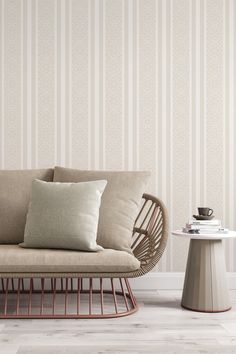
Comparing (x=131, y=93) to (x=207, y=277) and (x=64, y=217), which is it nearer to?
(x=64, y=217)

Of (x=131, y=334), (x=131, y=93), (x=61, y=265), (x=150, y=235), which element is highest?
(x=131, y=93)

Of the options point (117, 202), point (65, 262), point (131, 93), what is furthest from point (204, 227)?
point (131, 93)

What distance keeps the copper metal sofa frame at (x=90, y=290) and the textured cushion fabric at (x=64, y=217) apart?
232 mm

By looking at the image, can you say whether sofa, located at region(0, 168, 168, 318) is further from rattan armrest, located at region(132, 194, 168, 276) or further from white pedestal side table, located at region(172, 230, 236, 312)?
white pedestal side table, located at region(172, 230, 236, 312)

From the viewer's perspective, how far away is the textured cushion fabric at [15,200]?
3295mm

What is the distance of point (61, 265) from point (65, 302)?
→ 0.35 meters

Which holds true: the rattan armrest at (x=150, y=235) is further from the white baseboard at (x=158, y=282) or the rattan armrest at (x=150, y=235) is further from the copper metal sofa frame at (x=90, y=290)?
the white baseboard at (x=158, y=282)

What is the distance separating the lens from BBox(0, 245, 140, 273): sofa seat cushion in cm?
279

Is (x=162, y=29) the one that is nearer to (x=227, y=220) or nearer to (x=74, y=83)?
(x=74, y=83)

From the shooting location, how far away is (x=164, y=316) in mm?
2979

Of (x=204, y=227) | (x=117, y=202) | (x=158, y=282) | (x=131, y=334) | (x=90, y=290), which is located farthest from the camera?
(x=158, y=282)

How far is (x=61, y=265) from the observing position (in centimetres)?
279

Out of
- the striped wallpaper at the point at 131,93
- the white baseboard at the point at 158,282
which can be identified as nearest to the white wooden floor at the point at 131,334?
the white baseboard at the point at 158,282

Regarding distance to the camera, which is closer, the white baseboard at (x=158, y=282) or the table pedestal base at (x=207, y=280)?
the table pedestal base at (x=207, y=280)
